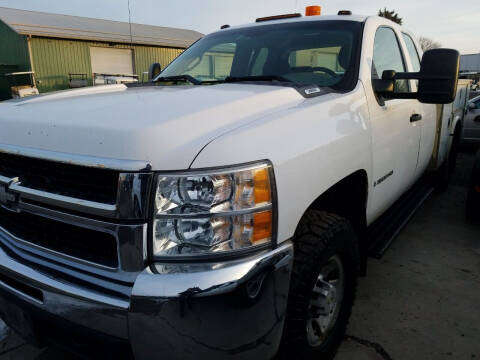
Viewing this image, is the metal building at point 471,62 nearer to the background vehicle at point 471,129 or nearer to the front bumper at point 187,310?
the background vehicle at point 471,129

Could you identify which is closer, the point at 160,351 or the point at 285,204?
the point at 160,351

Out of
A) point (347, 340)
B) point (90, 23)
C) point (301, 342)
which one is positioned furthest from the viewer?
point (90, 23)

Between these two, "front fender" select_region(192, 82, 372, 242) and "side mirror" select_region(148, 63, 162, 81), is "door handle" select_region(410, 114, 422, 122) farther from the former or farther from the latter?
"side mirror" select_region(148, 63, 162, 81)

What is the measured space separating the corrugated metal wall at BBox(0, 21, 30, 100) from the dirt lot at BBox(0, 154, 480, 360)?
2256 cm

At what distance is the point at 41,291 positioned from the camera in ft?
4.81

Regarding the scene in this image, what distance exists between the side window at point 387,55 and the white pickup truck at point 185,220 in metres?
0.48

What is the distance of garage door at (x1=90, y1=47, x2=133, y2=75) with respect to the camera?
22.6 metres

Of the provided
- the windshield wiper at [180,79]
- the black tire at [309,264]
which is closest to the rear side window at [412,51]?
the windshield wiper at [180,79]

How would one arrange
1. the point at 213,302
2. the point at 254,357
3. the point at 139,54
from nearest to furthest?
the point at 213,302, the point at 254,357, the point at 139,54

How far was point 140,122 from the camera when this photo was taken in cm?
140

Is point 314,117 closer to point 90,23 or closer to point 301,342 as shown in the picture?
point 301,342

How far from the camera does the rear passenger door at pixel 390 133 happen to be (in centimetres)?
236

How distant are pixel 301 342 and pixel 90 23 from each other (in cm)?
3015

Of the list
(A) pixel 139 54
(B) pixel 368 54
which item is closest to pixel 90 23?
(A) pixel 139 54
